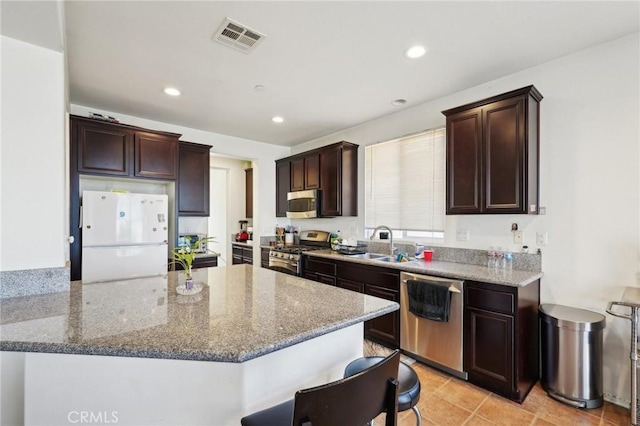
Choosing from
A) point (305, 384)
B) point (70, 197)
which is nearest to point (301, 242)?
point (70, 197)

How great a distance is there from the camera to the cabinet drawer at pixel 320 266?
3.73m

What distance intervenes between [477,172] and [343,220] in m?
2.16

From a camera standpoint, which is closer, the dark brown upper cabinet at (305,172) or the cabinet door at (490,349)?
the cabinet door at (490,349)

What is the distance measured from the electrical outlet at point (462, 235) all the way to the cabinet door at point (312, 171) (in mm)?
2100

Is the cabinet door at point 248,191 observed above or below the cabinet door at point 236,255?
above

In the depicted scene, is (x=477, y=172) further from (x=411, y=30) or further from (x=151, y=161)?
(x=151, y=161)

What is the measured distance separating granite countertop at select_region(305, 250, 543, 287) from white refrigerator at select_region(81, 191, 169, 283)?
2.37m

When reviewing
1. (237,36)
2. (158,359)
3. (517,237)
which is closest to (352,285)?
(517,237)

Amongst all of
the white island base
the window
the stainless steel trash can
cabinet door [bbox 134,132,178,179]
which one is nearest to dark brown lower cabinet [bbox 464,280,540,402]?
the stainless steel trash can

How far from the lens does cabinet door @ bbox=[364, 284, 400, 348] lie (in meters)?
3.03

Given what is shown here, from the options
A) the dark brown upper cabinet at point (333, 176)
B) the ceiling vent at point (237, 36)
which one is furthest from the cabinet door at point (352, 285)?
the ceiling vent at point (237, 36)

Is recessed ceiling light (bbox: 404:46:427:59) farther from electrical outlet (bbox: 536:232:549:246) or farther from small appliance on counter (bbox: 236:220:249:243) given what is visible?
small appliance on counter (bbox: 236:220:249:243)

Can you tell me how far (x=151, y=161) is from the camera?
146 inches

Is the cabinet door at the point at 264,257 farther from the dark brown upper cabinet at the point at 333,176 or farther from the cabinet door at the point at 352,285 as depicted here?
the cabinet door at the point at 352,285
